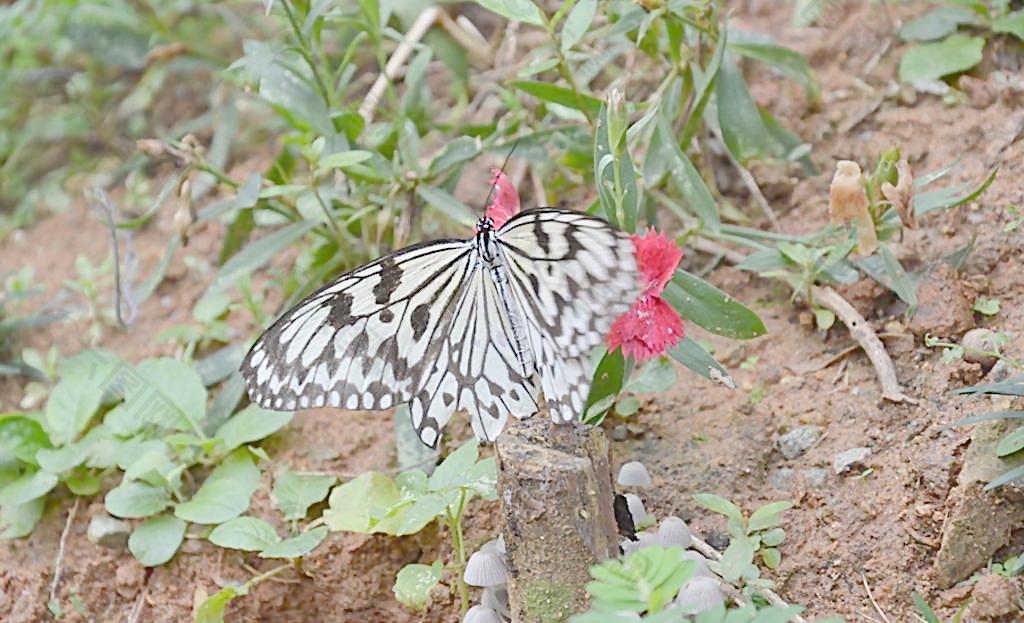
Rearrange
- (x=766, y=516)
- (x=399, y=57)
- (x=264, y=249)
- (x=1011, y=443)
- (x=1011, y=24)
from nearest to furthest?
(x=1011, y=443), (x=766, y=516), (x=264, y=249), (x=1011, y=24), (x=399, y=57)

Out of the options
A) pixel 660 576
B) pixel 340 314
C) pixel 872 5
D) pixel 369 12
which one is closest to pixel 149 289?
pixel 369 12

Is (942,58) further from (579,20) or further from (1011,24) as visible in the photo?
(579,20)

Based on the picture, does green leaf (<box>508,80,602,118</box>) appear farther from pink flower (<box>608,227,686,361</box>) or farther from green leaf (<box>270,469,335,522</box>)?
green leaf (<box>270,469,335,522</box>)

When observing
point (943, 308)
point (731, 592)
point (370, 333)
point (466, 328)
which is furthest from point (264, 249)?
point (943, 308)

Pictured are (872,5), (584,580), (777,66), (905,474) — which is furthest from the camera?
(872,5)

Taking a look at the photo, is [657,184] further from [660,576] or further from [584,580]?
[660,576]

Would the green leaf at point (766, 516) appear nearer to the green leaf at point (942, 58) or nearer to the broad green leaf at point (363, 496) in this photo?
the broad green leaf at point (363, 496)

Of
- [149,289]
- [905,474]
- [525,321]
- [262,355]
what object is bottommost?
[149,289]
